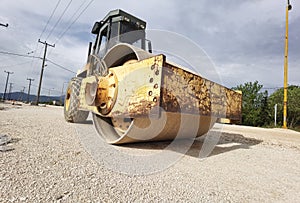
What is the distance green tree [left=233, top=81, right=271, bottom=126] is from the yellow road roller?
1663 centimetres

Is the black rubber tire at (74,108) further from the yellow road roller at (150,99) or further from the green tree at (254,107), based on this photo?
the green tree at (254,107)

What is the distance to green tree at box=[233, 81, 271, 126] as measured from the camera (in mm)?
17266

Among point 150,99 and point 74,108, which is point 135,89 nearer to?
point 150,99

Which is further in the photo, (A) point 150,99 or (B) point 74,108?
(B) point 74,108

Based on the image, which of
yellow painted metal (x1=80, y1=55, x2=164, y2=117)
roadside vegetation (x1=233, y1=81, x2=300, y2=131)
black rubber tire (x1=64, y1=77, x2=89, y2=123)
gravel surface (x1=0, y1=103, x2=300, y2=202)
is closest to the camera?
gravel surface (x1=0, y1=103, x2=300, y2=202)

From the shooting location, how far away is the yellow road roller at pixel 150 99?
1492 millimetres

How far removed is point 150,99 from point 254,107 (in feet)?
65.6

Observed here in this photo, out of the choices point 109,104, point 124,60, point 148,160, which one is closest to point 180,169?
point 148,160

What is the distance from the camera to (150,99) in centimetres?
147

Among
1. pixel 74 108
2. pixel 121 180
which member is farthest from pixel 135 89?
pixel 74 108

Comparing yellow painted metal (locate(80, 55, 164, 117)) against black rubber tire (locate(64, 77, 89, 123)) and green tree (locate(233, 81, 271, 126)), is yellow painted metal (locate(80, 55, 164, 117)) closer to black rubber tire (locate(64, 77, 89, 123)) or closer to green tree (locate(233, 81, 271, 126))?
black rubber tire (locate(64, 77, 89, 123))

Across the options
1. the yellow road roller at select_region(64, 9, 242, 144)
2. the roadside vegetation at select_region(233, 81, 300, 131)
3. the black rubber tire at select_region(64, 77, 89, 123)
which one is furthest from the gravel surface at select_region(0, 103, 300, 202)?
the roadside vegetation at select_region(233, 81, 300, 131)

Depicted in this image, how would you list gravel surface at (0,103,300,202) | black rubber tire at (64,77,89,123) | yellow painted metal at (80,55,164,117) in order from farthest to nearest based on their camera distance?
1. black rubber tire at (64,77,89,123)
2. yellow painted metal at (80,55,164,117)
3. gravel surface at (0,103,300,202)

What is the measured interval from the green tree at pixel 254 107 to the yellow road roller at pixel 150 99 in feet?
54.6
